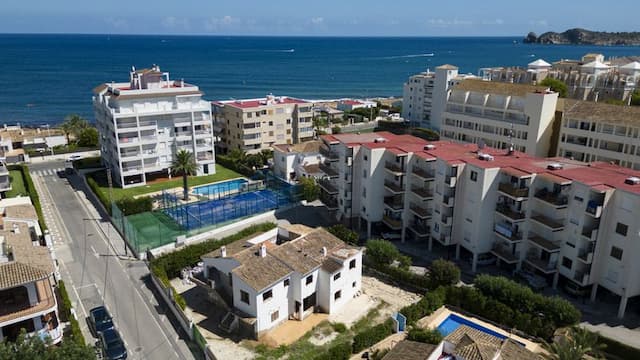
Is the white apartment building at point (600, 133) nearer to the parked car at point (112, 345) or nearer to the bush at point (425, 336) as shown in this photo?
the bush at point (425, 336)

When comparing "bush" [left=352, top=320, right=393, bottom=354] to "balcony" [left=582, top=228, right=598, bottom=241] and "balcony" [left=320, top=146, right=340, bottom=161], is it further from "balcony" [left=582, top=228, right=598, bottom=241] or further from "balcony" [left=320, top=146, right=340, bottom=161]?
"balcony" [left=320, top=146, right=340, bottom=161]

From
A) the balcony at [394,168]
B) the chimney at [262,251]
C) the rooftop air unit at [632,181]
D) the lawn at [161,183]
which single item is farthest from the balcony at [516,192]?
the lawn at [161,183]

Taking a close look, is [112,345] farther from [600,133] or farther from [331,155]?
[600,133]

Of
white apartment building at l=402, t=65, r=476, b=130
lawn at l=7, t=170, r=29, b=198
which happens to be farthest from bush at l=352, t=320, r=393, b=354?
white apartment building at l=402, t=65, r=476, b=130

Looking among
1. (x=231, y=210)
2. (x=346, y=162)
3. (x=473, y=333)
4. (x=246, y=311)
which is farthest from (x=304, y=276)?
(x=231, y=210)

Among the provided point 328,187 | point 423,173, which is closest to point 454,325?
point 423,173
